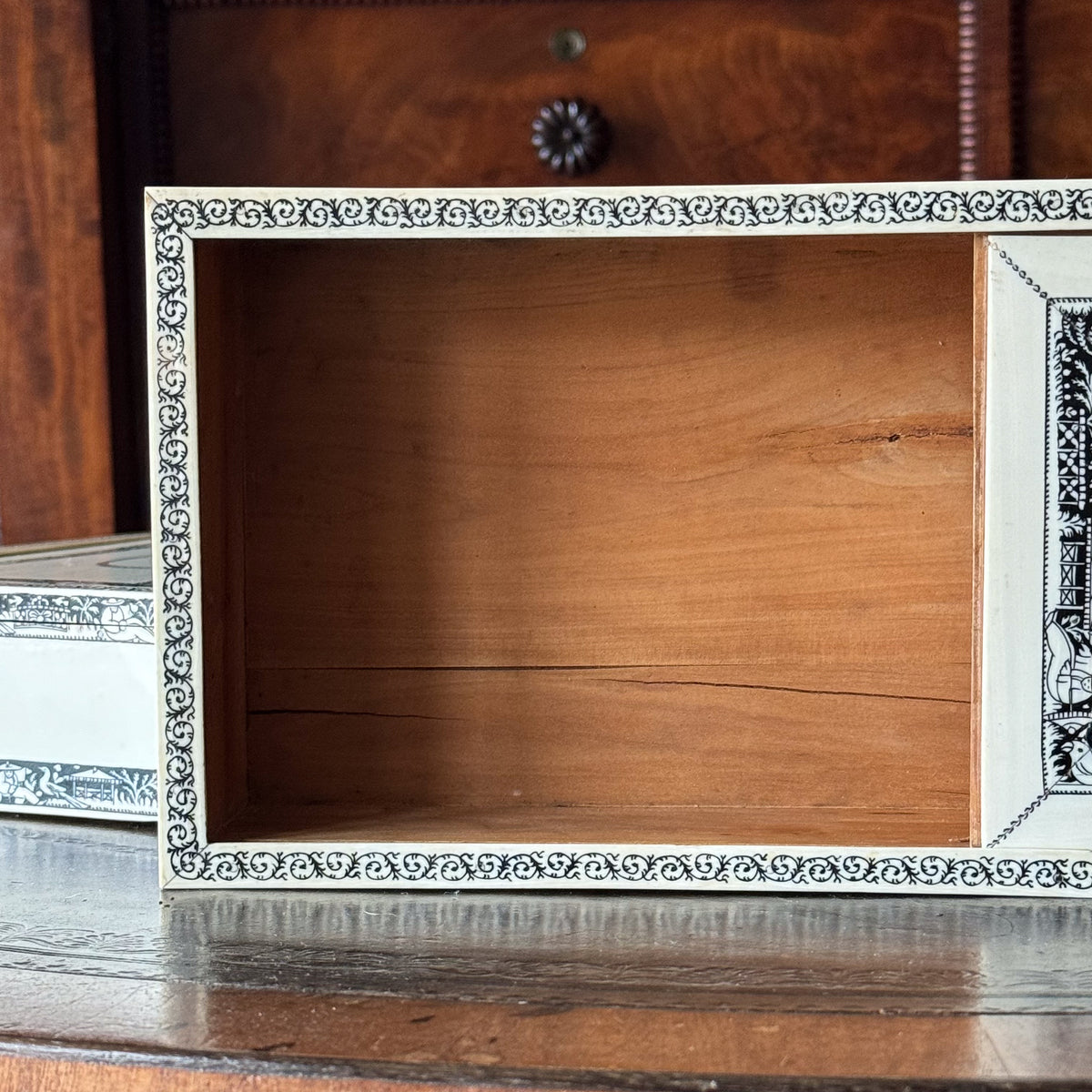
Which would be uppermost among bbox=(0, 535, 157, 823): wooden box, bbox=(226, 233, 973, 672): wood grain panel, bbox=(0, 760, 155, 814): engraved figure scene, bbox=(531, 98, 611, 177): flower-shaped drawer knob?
bbox=(531, 98, 611, 177): flower-shaped drawer knob

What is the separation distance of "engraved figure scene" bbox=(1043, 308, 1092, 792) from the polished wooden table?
0.08 meters

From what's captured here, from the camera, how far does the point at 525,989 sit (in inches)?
20.6

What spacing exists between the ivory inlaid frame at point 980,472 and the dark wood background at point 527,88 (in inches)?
7.7

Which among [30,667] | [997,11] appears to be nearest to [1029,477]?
[997,11]

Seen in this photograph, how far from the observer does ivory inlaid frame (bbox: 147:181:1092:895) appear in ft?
1.96

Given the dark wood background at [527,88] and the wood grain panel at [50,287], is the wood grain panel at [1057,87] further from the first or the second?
the wood grain panel at [50,287]

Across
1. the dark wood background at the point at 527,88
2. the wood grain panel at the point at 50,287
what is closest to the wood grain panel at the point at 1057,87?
the dark wood background at the point at 527,88

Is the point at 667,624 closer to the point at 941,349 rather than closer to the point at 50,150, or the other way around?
the point at 941,349

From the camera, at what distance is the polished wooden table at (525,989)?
0.45m

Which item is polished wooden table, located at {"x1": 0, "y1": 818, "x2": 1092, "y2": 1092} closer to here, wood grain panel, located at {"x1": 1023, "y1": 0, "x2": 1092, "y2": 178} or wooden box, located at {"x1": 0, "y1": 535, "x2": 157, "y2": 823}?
wooden box, located at {"x1": 0, "y1": 535, "x2": 157, "y2": 823}

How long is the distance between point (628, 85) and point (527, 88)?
2.6 inches

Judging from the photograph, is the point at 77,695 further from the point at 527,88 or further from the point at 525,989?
the point at 527,88

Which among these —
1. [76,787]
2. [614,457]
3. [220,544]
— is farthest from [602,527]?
[76,787]

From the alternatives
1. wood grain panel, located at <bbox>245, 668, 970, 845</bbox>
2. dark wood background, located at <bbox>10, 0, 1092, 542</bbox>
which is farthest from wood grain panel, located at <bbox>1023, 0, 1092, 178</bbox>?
wood grain panel, located at <bbox>245, 668, 970, 845</bbox>
